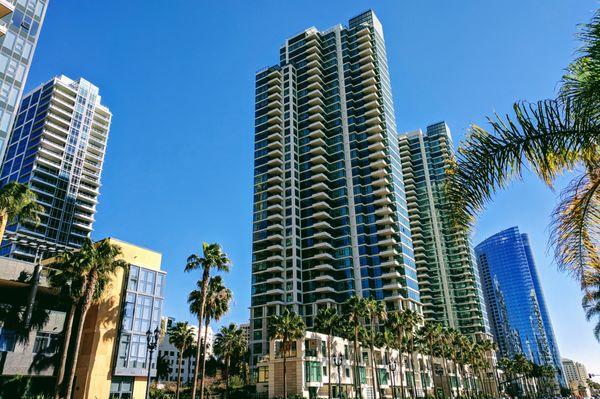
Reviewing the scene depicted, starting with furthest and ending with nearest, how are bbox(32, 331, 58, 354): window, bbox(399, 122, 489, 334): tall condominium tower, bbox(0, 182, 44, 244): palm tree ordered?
bbox(399, 122, 489, 334): tall condominium tower
bbox(32, 331, 58, 354): window
bbox(0, 182, 44, 244): palm tree

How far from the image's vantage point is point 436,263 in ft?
473

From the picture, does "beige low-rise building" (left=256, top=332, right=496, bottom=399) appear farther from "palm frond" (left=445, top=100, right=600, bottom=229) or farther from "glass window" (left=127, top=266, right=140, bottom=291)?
"palm frond" (left=445, top=100, right=600, bottom=229)

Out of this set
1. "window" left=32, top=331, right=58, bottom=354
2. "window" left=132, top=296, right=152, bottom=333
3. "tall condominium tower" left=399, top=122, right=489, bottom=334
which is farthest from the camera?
"tall condominium tower" left=399, top=122, right=489, bottom=334

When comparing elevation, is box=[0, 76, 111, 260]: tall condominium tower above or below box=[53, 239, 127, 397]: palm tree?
above

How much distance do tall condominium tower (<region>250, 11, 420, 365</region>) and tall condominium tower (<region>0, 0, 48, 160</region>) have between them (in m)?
69.0

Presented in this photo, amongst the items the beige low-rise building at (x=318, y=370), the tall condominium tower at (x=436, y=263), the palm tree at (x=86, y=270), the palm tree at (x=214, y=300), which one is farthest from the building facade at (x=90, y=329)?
the tall condominium tower at (x=436, y=263)

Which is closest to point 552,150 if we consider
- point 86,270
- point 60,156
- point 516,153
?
point 516,153

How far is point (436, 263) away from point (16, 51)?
429ft

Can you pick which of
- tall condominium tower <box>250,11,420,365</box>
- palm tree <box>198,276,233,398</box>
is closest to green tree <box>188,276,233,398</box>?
palm tree <box>198,276,233,398</box>

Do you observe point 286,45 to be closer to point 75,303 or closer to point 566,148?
point 75,303

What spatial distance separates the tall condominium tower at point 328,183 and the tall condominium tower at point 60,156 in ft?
157

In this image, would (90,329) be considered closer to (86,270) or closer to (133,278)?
(133,278)

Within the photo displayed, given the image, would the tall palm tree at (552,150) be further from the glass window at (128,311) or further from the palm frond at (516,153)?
the glass window at (128,311)

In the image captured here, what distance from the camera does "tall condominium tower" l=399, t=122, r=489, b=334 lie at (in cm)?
13838
